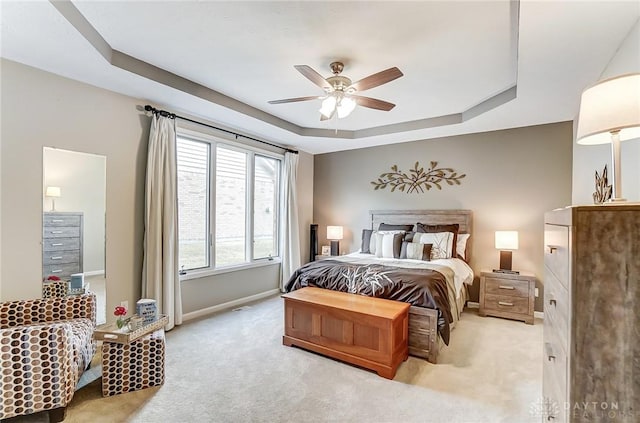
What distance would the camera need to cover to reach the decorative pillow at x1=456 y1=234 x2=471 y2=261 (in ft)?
14.4

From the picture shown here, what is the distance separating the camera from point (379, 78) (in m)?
2.34

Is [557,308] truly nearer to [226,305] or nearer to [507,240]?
[507,240]

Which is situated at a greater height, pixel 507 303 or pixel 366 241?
pixel 366 241

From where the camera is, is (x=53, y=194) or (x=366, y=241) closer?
(x=53, y=194)

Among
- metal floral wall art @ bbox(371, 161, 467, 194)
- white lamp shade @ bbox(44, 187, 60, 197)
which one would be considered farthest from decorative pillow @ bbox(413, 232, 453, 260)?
white lamp shade @ bbox(44, 187, 60, 197)

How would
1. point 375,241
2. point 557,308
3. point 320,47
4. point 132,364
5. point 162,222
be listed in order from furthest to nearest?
point 375,241 → point 162,222 → point 320,47 → point 132,364 → point 557,308

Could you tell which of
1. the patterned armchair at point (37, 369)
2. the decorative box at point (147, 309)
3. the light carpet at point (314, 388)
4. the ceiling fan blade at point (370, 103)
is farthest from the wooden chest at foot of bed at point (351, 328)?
the ceiling fan blade at point (370, 103)

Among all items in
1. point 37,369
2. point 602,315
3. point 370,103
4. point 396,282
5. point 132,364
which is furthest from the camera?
point 396,282

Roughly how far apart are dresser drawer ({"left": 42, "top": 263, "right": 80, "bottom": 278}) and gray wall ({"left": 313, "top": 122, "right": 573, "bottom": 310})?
405 cm

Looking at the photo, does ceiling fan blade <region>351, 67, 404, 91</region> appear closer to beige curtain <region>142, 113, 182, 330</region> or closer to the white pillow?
beige curtain <region>142, 113, 182, 330</region>

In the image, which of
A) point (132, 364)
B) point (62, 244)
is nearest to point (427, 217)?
point (132, 364)

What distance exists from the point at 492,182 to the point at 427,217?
1.04m

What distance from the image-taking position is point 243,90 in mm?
3387

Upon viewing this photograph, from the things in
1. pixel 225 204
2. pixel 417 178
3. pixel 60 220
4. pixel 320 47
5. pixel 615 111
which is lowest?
pixel 60 220
